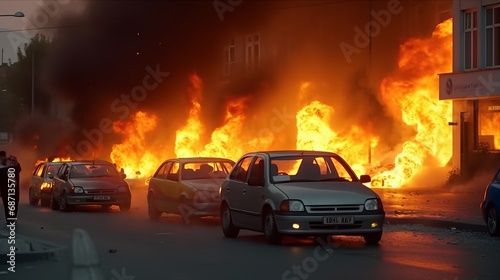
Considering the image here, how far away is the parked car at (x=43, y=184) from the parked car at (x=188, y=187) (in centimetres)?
759

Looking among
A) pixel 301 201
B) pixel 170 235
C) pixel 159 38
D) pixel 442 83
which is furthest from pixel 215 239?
pixel 159 38

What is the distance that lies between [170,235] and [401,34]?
33782 millimetres

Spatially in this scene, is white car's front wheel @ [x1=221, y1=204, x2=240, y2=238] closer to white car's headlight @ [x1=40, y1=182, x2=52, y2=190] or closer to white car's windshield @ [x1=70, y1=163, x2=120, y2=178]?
white car's windshield @ [x1=70, y1=163, x2=120, y2=178]

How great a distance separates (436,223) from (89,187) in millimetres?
11039

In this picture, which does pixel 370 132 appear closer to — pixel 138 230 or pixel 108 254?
pixel 138 230

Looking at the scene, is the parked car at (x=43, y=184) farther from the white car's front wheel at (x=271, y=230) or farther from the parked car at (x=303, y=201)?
the white car's front wheel at (x=271, y=230)

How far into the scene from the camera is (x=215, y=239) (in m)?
17.5

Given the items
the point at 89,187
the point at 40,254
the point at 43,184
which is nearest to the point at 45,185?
the point at 43,184

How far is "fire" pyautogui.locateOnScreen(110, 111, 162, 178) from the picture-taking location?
5378 centimetres

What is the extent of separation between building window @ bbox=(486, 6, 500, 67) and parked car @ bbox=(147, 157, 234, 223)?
17.7m

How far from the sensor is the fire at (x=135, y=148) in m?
53.8

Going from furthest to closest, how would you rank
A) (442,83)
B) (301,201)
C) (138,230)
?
1. (442,83)
2. (138,230)
3. (301,201)

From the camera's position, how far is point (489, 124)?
127 ft

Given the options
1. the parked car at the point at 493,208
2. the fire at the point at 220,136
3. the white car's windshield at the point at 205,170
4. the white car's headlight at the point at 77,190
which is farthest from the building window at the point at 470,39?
the parked car at the point at 493,208
